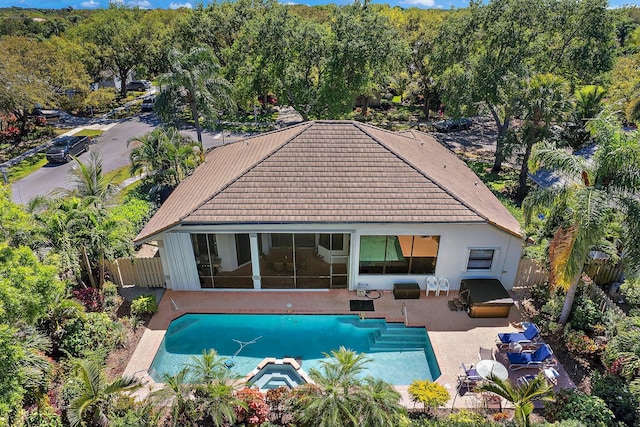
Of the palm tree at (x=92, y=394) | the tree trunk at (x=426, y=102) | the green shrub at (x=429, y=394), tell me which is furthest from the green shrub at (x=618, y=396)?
the tree trunk at (x=426, y=102)

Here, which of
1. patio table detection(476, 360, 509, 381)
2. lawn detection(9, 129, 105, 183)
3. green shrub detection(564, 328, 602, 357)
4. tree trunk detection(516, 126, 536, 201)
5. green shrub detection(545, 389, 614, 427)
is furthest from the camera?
lawn detection(9, 129, 105, 183)

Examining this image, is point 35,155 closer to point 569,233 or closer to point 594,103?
point 569,233

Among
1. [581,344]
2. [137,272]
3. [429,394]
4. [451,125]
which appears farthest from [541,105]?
[137,272]

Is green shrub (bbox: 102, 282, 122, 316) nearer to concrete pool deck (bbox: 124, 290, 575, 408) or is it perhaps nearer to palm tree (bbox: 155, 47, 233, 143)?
concrete pool deck (bbox: 124, 290, 575, 408)

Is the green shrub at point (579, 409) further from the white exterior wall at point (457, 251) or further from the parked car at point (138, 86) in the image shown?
the parked car at point (138, 86)

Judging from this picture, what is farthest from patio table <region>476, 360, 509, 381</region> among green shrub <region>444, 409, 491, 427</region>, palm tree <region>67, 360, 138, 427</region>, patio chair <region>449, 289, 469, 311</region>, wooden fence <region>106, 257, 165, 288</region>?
wooden fence <region>106, 257, 165, 288</region>

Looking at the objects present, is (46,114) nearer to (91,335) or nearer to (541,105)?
(91,335)
